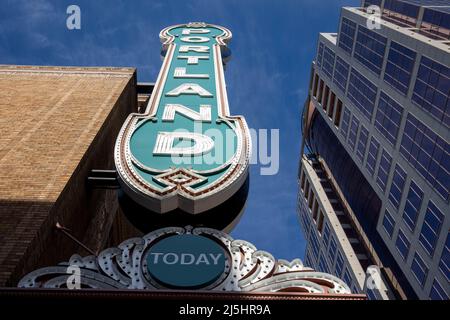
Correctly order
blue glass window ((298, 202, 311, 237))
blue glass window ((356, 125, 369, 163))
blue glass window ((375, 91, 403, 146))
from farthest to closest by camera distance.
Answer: blue glass window ((298, 202, 311, 237))
blue glass window ((356, 125, 369, 163))
blue glass window ((375, 91, 403, 146))

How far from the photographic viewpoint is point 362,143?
50062 millimetres

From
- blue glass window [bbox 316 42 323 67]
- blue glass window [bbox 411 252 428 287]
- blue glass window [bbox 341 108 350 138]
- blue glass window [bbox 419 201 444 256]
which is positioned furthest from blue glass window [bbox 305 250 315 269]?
blue glass window [bbox 419 201 444 256]

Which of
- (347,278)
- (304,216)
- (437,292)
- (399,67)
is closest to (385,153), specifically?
(399,67)

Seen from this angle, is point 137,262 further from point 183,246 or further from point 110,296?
point 110,296

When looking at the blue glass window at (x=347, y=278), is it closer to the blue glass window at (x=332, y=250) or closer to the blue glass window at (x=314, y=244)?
the blue glass window at (x=332, y=250)

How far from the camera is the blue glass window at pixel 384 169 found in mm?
42875

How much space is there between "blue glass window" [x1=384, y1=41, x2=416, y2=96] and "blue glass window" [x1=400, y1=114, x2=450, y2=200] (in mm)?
3864

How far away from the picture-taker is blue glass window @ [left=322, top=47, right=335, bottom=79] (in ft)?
202

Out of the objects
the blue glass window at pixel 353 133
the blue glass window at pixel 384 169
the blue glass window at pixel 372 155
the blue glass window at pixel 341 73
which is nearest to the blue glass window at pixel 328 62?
the blue glass window at pixel 341 73

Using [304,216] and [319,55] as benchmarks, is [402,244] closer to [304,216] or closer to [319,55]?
[304,216]

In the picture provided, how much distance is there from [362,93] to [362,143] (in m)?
6.15

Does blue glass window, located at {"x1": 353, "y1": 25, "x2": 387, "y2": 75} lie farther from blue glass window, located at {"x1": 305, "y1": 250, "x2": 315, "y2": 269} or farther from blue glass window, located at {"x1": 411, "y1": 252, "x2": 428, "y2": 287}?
blue glass window, located at {"x1": 305, "y1": 250, "x2": 315, "y2": 269}
